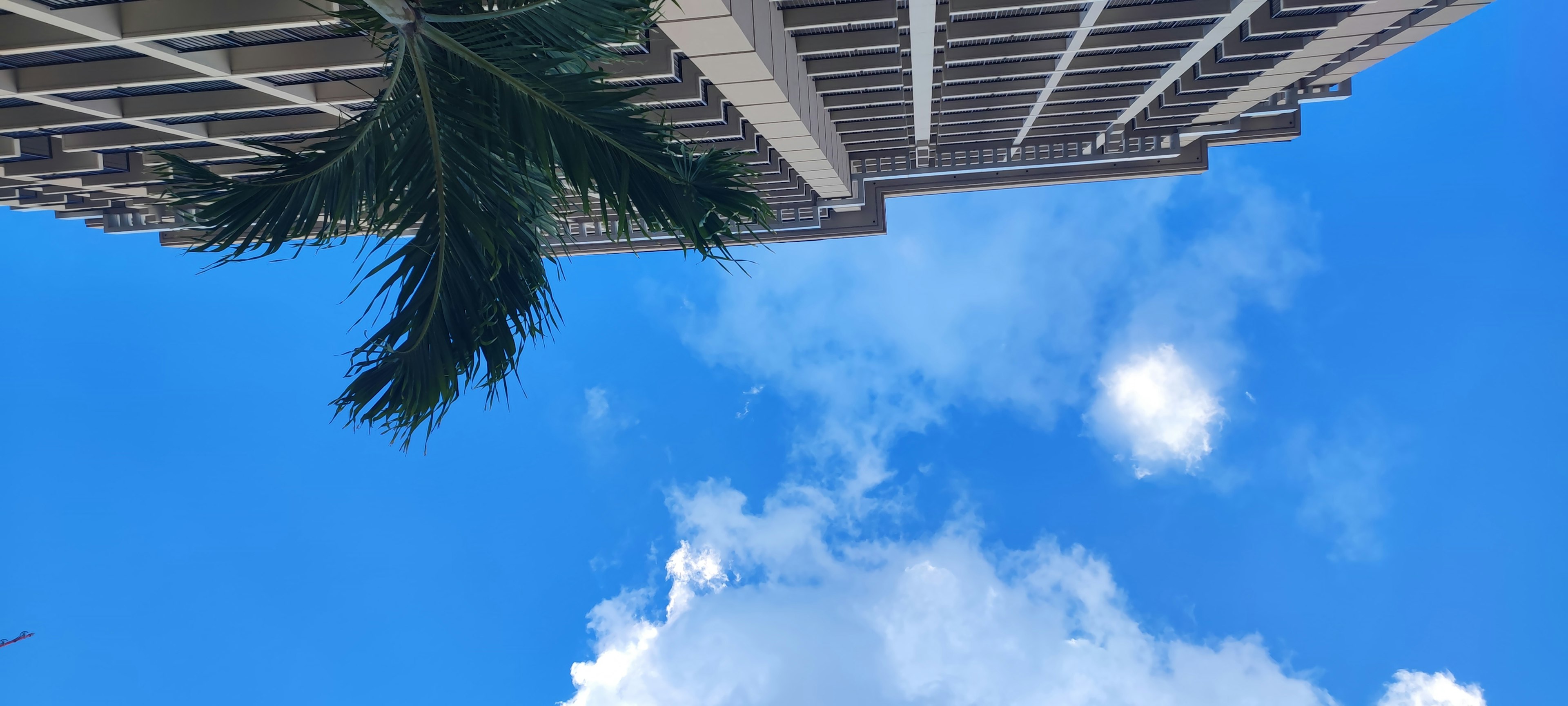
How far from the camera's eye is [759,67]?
14812 millimetres

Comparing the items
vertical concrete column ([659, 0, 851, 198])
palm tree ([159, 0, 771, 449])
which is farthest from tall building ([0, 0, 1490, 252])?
palm tree ([159, 0, 771, 449])

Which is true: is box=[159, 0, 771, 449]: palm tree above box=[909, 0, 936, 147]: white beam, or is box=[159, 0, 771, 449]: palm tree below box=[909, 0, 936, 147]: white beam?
below

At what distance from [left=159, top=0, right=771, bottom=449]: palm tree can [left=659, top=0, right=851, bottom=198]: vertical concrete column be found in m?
2.24

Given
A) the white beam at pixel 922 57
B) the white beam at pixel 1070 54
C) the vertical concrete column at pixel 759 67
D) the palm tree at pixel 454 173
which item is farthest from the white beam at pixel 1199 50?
the palm tree at pixel 454 173

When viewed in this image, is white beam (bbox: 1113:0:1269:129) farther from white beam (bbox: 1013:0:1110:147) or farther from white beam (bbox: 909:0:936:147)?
white beam (bbox: 909:0:936:147)

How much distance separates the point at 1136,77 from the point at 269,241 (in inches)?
1059

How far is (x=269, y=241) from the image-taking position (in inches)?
204

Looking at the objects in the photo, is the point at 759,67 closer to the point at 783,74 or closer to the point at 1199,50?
the point at 783,74

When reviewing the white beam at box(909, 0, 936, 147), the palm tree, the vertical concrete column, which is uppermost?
the white beam at box(909, 0, 936, 147)

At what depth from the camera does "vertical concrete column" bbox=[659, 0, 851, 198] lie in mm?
12258

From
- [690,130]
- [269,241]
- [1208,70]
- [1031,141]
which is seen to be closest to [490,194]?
[269,241]

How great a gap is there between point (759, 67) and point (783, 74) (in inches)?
102

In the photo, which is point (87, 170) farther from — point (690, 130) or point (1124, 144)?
point (1124, 144)

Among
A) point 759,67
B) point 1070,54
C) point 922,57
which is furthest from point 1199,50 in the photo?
point 759,67
